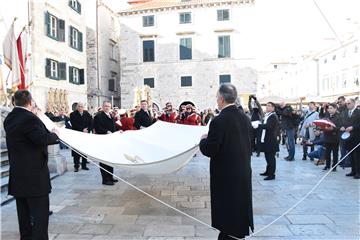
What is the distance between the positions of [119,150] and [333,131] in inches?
224

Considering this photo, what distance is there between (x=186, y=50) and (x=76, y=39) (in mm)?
12531

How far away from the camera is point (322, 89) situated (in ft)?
147

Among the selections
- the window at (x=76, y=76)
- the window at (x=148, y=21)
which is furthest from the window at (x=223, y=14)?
the window at (x=76, y=76)

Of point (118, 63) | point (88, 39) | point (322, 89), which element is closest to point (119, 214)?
point (88, 39)

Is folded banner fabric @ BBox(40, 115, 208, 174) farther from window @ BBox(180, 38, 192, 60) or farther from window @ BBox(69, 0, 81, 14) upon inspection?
window @ BBox(180, 38, 192, 60)

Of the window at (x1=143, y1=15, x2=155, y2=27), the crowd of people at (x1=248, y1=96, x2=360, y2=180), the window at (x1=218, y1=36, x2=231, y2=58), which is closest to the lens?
the crowd of people at (x1=248, y1=96, x2=360, y2=180)

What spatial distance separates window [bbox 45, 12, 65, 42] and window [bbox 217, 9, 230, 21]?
53.2 feet

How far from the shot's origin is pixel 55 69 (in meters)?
23.7

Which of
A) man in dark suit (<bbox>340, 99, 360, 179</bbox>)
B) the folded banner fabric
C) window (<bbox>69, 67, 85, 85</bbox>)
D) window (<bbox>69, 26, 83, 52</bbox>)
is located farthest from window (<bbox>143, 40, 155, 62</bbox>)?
man in dark suit (<bbox>340, 99, 360, 179</bbox>)

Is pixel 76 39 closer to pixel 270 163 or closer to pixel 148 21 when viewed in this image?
pixel 148 21

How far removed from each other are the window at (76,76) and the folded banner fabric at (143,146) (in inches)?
718

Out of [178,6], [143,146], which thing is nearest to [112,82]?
[178,6]

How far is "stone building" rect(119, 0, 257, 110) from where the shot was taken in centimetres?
3562

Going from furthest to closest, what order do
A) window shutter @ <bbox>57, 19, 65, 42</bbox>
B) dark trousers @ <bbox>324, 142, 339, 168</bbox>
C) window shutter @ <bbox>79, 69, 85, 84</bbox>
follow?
window shutter @ <bbox>79, 69, 85, 84</bbox> → window shutter @ <bbox>57, 19, 65, 42</bbox> → dark trousers @ <bbox>324, 142, 339, 168</bbox>
